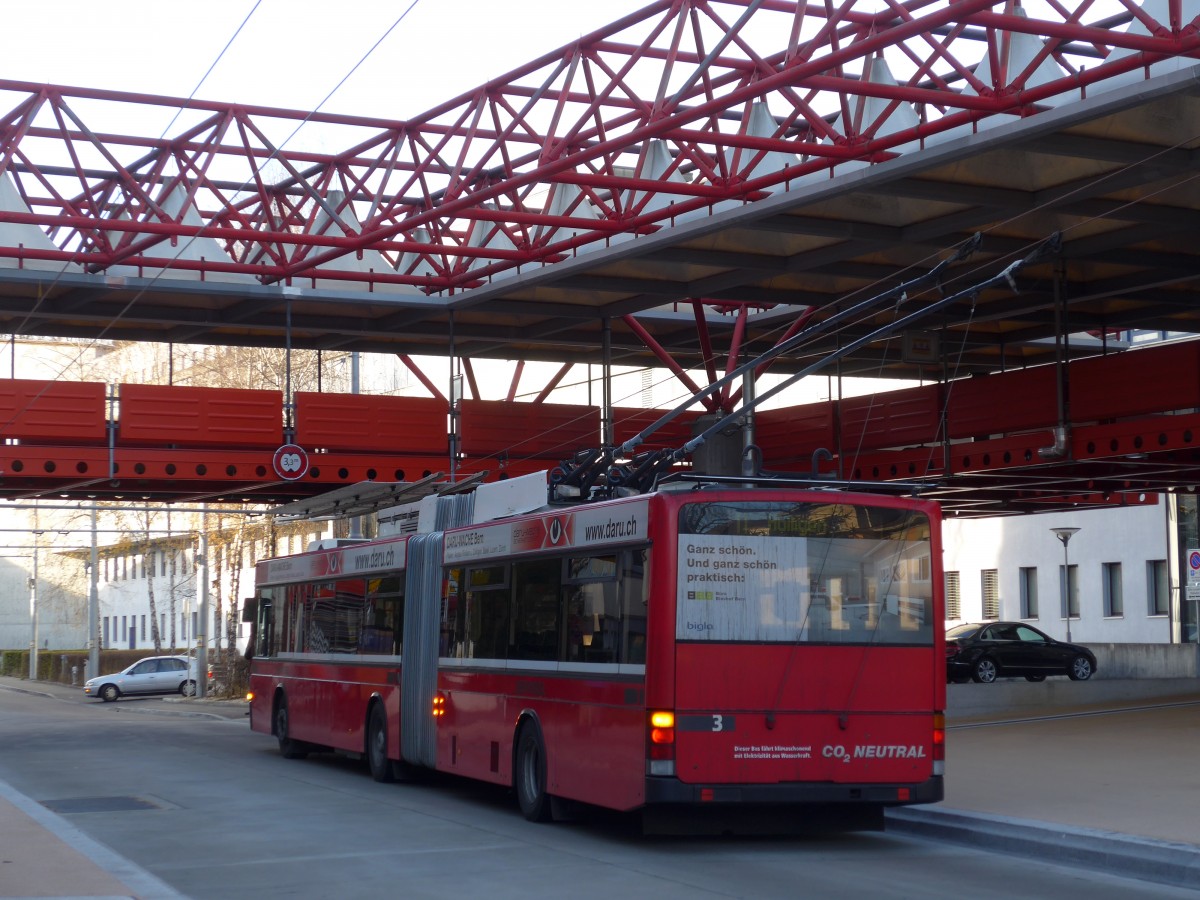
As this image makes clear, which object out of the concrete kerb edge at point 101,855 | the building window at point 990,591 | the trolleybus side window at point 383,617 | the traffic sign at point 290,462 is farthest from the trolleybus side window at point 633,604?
the building window at point 990,591

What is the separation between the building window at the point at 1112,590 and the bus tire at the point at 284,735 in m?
31.6

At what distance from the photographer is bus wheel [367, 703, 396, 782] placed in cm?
1956

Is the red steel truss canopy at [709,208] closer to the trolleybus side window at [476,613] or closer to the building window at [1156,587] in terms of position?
the trolleybus side window at [476,613]

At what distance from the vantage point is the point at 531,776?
50.1 feet

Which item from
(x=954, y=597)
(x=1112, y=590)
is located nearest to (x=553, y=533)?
(x=1112, y=590)

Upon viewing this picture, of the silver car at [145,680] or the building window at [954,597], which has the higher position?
the building window at [954,597]

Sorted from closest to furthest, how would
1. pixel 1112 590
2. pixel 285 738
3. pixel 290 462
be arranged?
1. pixel 285 738
2. pixel 290 462
3. pixel 1112 590

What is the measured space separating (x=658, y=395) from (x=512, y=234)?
2254cm

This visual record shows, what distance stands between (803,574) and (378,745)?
804cm

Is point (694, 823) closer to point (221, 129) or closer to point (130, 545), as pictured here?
point (221, 129)

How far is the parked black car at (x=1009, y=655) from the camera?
119ft

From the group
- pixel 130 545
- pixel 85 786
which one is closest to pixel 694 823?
pixel 85 786

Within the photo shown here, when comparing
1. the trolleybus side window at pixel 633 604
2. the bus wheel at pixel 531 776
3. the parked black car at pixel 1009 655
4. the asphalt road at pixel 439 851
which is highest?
the trolleybus side window at pixel 633 604

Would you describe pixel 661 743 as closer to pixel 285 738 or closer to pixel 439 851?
pixel 439 851
